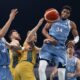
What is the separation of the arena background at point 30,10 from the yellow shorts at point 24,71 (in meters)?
4.52

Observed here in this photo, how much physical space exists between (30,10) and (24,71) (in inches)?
191

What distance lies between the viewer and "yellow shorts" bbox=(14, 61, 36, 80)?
821cm

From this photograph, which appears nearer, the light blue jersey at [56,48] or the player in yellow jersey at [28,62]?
the light blue jersey at [56,48]

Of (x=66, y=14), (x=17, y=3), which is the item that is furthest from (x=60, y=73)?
(x=17, y=3)

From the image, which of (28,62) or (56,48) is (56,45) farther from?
(28,62)

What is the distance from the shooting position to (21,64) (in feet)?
27.2

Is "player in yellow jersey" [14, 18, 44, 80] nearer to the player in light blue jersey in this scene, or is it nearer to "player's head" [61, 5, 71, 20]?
"player's head" [61, 5, 71, 20]

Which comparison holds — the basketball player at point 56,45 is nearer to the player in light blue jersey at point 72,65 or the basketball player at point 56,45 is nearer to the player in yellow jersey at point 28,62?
the player in yellow jersey at point 28,62

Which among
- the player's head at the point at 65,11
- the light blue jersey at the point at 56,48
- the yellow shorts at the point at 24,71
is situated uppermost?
the player's head at the point at 65,11

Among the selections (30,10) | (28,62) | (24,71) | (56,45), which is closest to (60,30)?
(56,45)

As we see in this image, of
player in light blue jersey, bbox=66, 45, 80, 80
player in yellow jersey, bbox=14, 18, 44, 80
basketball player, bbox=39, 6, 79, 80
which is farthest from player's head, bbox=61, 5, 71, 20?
player in light blue jersey, bbox=66, 45, 80, 80

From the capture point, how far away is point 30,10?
12.9 meters

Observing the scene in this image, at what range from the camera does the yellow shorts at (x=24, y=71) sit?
821 cm

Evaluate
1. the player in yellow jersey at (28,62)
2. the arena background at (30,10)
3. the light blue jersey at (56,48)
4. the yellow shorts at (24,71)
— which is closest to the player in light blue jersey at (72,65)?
the light blue jersey at (56,48)
